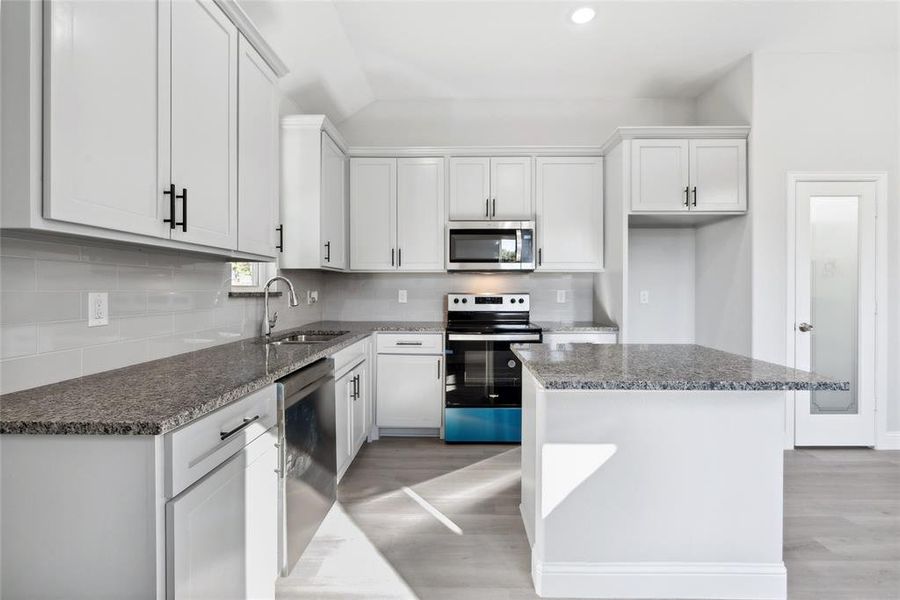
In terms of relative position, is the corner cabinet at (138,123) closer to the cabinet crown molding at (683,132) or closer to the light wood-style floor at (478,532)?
the light wood-style floor at (478,532)

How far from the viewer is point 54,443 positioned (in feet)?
3.58

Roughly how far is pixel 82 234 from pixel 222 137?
0.82 metres

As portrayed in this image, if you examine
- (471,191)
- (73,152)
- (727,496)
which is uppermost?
(471,191)

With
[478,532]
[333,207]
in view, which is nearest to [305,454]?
[478,532]

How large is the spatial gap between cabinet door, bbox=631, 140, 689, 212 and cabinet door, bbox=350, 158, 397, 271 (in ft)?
6.23

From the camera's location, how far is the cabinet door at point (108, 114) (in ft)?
3.70

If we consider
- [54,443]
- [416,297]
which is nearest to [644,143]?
[416,297]

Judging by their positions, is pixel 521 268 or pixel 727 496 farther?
pixel 521 268

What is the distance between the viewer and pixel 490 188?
12.8 ft

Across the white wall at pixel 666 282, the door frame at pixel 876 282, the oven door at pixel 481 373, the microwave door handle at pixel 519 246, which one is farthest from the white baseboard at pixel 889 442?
the microwave door handle at pixel 519 246

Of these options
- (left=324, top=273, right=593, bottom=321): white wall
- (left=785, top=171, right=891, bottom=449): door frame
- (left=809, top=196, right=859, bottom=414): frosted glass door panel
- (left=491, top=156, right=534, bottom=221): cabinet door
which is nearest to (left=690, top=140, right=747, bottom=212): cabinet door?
(left=785, top=171, right=891, bottom=449): door frame

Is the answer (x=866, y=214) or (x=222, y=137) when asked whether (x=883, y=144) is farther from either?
(x=222, y=137)

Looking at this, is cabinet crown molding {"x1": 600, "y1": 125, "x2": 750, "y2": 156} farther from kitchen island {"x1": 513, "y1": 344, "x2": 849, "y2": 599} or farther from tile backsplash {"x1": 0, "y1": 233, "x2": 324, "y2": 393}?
tile backsplash {"x1": 0, "y1": 233, "x2": 324, "y2": 393}

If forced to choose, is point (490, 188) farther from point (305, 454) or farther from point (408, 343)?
point (305, 454)
